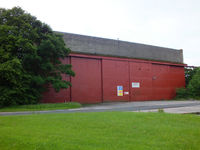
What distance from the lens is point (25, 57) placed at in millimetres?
17328

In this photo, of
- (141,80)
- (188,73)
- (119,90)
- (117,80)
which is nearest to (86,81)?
(117,80)

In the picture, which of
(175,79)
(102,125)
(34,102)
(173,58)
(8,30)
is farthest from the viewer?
(173,58)

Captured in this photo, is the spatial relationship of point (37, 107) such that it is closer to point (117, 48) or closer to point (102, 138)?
point (102, 138)

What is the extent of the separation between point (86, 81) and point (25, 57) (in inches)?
388

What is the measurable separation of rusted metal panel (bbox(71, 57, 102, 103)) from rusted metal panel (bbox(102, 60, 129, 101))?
38.9 inches

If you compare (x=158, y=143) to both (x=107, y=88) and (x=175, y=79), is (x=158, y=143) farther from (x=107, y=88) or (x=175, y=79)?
(x=175, y=79)

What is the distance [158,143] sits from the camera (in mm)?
4699

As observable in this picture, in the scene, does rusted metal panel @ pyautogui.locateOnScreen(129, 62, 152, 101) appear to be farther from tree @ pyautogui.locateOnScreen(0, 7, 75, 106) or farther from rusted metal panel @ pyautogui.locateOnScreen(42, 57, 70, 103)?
tree @ pyautogui.locateOnScreen(0, 7, 75, 106)

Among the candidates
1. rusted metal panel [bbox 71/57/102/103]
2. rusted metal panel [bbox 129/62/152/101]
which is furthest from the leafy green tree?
rusted metal panel [bbox 71/57/102/103]

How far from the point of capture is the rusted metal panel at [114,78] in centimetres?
2656

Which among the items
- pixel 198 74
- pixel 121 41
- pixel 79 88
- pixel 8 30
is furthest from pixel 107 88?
pixel 198 74

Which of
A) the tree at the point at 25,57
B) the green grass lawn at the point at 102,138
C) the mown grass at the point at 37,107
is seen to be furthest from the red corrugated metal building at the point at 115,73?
the green grass lawn at the point at 102,138

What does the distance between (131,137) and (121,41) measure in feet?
90.2

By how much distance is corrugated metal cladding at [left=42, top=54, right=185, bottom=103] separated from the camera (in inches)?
958
